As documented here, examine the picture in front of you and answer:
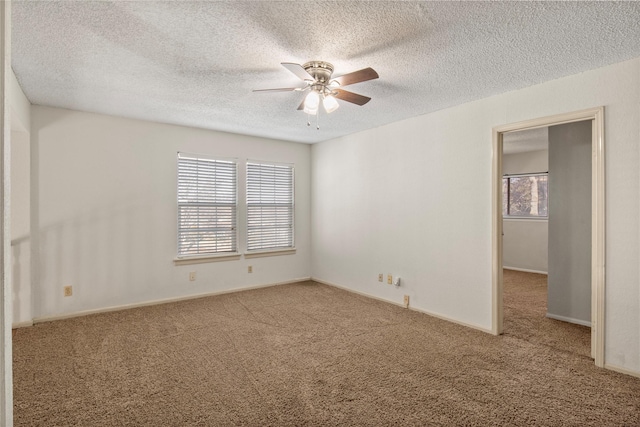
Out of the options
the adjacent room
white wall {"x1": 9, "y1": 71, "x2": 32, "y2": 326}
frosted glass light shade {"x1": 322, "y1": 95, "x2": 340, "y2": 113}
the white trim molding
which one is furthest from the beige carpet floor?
frosted glass light shade {"x1": 322, "y1": 95, "x2": 340, "y2": 113}

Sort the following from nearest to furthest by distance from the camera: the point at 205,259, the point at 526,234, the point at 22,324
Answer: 1. the point at 22,324
2. the point at 205,259
3. the point at 526,234

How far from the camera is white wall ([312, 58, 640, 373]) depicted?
269cm

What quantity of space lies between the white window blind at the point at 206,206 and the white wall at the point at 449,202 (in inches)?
59.3

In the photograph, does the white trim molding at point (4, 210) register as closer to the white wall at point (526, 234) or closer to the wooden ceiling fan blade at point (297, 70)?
→ the wooden ceiling fan blade at point (297, 70)

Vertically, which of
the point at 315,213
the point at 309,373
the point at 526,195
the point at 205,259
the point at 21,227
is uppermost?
the point at 526,195

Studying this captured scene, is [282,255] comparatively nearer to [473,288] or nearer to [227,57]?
[473,288]

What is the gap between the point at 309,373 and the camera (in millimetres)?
2686

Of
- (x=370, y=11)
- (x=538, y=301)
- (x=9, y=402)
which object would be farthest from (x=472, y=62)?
(x=538, y=301)

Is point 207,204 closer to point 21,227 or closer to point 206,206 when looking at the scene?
point 206,206

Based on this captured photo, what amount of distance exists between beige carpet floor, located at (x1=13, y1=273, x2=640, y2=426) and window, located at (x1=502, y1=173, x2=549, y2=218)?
3.64m

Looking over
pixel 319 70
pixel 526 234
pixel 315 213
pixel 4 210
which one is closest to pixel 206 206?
pixel 315 213

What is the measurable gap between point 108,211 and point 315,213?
308 centimetres

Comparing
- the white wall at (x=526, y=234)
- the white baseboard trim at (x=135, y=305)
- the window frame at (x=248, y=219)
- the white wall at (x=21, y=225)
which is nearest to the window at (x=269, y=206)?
the window frame at (x=248, y=219)

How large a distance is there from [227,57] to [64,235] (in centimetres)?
Answer: 300
